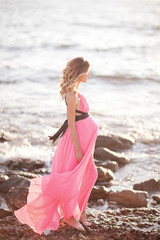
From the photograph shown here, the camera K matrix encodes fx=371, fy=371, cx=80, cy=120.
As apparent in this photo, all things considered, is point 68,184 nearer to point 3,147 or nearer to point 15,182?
point 15,182

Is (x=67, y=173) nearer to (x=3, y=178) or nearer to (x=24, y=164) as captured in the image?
(x=3, y=178)

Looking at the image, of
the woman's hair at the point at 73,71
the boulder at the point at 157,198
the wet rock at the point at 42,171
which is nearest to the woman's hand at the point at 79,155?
the woman's hair at the point at 73,71

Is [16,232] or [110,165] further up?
[16,232]

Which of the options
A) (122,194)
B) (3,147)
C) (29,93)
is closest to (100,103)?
(29,93)

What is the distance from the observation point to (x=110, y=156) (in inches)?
301

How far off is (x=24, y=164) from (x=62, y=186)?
322cm

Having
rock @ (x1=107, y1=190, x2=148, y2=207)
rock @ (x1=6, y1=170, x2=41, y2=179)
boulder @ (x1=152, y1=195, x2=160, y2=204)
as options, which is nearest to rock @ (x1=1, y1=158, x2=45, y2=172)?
rock @ (x1=6, y1=170, x2=41, y2=179)

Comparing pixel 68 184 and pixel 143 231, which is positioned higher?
pixel 68 184

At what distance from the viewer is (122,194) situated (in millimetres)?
5785

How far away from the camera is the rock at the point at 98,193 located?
233 inches

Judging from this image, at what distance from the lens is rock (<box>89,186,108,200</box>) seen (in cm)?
593

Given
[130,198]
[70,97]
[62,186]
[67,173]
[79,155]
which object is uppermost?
[70,97]

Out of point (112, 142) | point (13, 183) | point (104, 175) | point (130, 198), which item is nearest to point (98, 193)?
point (130, 198)

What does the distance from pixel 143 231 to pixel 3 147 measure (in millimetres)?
4405
